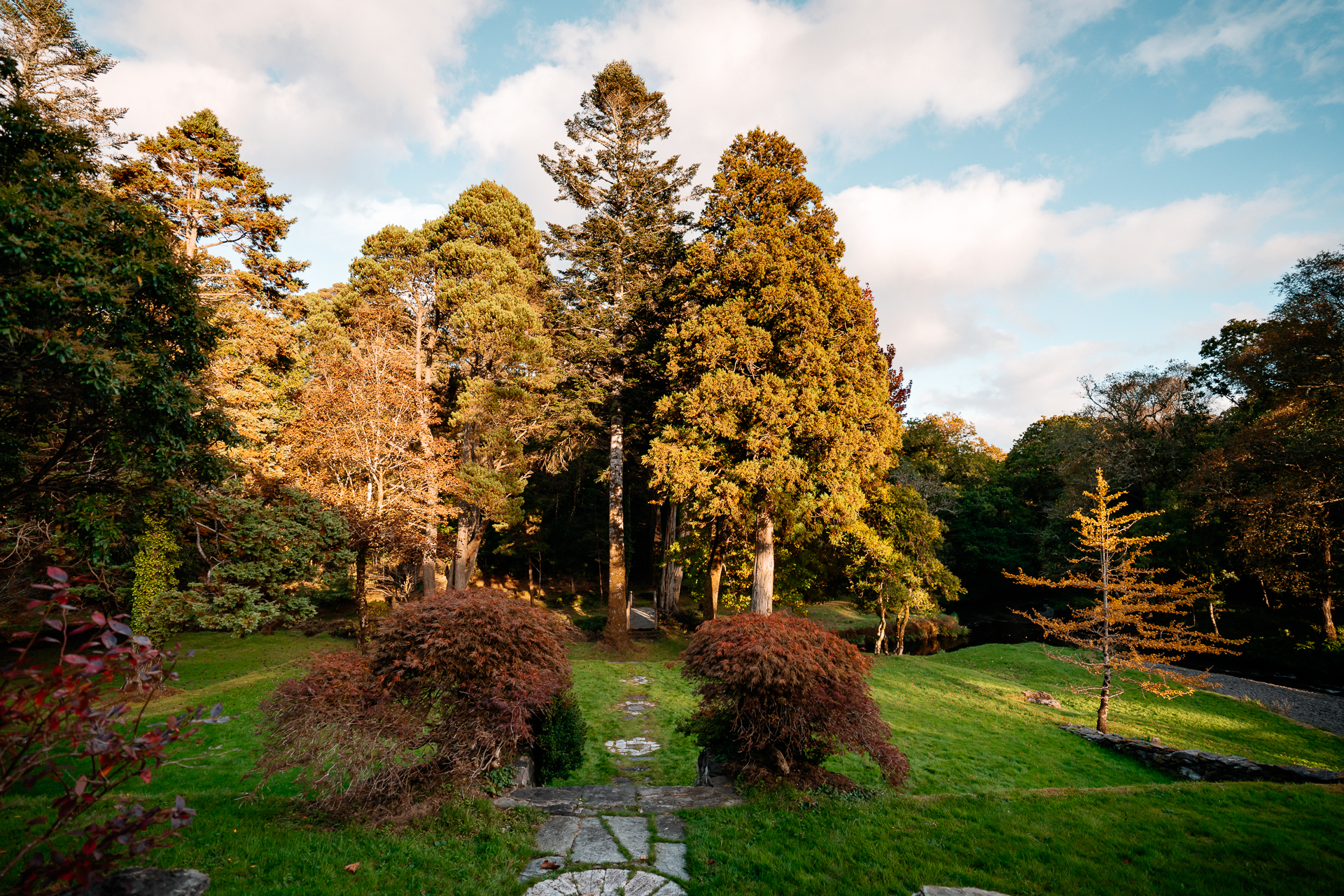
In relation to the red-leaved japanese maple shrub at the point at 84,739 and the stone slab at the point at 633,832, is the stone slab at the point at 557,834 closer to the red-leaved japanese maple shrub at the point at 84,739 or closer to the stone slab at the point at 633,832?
the stone slab at the point at 633,832

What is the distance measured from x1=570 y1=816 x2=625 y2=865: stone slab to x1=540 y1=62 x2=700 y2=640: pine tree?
11978 millimetres

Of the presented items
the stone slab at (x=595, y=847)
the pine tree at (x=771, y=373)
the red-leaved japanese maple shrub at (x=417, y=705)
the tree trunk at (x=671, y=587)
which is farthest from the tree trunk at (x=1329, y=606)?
the red-leaved japanese maple shrub at (x=417, y=705)

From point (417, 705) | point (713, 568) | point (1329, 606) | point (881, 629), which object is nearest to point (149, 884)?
point (417, 705)

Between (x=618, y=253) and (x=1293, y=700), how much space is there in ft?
77.5

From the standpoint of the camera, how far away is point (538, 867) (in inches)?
195

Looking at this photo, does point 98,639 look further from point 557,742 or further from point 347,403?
point 347,403

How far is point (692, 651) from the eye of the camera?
7.05m

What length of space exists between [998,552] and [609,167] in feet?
101

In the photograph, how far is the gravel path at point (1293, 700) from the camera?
533 inches

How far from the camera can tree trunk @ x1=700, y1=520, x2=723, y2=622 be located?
17078 millimetres

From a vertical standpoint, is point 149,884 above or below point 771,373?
below

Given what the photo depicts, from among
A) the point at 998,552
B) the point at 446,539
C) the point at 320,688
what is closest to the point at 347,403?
the point at 446,539

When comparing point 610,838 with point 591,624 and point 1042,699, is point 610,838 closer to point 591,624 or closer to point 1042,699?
point 1042,699

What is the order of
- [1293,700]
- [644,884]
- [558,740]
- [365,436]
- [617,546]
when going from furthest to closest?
[617,546] → [365,436] → [1293,700] → [558,740] → [644,884]
